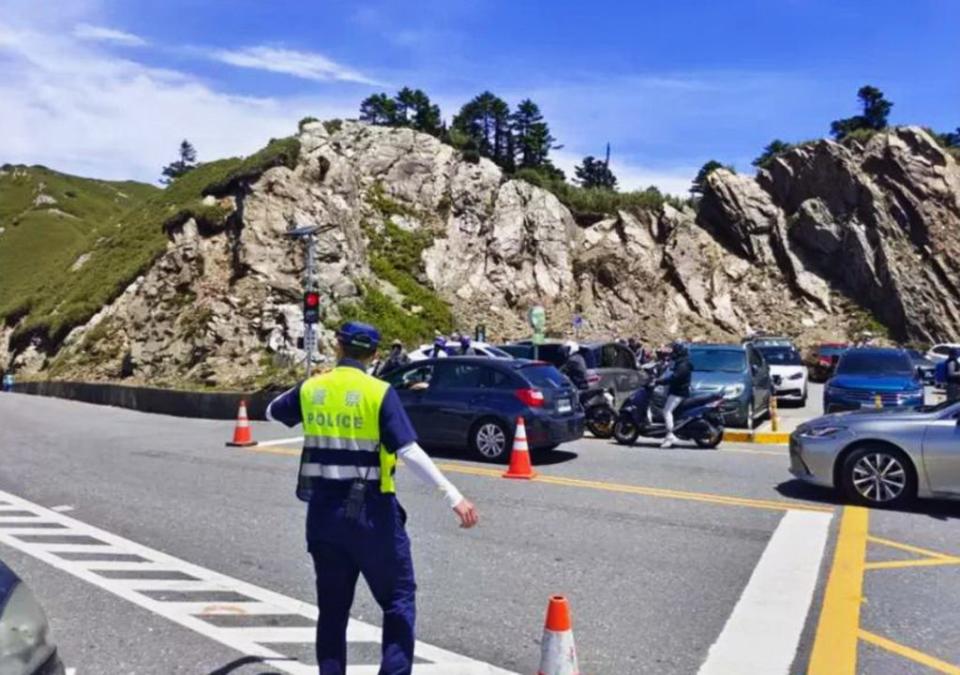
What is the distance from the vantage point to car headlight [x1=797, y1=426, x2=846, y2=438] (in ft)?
30.9

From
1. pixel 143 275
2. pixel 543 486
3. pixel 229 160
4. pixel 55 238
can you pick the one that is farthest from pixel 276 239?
pixel 55 238

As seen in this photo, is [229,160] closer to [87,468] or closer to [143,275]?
[143,275]

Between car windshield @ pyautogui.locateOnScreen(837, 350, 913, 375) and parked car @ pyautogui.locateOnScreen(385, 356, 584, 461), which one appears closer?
parked car @ pyautogui.locateOnScreen(385, 356, 584, 461)

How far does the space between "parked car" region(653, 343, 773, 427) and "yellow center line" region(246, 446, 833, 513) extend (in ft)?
12.8

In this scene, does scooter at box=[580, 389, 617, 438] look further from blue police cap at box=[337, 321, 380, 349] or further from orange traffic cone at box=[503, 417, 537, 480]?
blue police cap at box=[337, 321, 380, 349]

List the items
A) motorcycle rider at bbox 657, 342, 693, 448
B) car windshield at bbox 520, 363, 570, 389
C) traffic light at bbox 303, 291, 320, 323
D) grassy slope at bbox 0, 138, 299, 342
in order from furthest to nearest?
grassy slope at bbox 0, 138, 299, 342 < traffic light at bbox 303, 291, 320, 323 < motorcycle rider at bbox 657, 342, 693, 448 < car windshield at bbox 520, 363, 570, 389

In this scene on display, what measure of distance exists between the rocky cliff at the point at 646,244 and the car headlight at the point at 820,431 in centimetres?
3124

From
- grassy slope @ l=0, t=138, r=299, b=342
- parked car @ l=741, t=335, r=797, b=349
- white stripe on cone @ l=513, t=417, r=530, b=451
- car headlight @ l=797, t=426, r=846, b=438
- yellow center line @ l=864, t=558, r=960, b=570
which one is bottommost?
yellow center line @ l=864, t=558, r=960, b=570

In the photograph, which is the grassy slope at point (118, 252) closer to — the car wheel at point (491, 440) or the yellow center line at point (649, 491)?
the car wheel at point (491, 440)

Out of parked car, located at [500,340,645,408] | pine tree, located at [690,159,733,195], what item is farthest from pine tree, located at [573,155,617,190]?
parked car, located at [500,340,645,408]

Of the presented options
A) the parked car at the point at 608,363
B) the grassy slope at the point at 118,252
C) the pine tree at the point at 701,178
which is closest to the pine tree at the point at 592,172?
the pine tree at the point at 701,178

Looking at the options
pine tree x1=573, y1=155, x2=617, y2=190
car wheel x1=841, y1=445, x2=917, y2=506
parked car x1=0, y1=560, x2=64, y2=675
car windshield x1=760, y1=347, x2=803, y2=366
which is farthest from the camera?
pine tree x1=573, y1=155, x2=617, y2=190

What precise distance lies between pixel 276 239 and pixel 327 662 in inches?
1357

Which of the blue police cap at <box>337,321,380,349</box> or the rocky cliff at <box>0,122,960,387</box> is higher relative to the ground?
the rocky cliff at <box>0,122,960,387</box>
